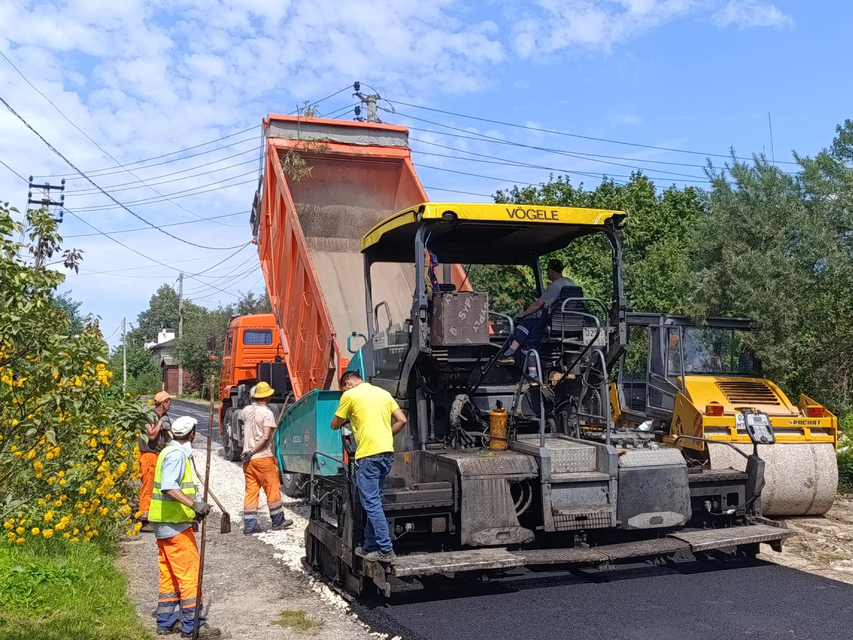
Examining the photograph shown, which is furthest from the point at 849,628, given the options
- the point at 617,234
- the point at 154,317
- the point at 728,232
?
the point at 154,317

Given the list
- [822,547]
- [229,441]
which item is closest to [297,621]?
[822,547]

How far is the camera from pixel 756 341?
10.6 meters

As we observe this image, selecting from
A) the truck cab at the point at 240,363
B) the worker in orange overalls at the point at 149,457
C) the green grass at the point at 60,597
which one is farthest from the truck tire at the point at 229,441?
the green grass at the point at 60,597

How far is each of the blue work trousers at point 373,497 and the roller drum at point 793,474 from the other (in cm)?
386

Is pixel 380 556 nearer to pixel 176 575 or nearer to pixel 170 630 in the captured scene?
pixel 176 575

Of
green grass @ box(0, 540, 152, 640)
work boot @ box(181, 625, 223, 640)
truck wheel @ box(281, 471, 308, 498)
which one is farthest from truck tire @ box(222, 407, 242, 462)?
work boot @ box(181, 625, 223, 640)

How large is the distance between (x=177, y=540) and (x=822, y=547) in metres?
5.35

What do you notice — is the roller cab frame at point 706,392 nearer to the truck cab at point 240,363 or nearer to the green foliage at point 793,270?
the green foliage at point 793,270

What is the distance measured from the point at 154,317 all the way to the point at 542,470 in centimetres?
8881

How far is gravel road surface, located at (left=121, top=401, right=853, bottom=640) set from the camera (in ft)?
17.1

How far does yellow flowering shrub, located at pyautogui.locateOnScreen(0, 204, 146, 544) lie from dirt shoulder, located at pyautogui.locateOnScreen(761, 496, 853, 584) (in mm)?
5161

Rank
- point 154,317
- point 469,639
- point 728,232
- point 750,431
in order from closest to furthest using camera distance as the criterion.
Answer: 1. point 469,639
2. point 750,431
3. point 728,232
4. point 154,317

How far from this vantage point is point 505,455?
20.3 feet

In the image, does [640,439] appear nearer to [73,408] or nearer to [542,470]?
[542,470]
